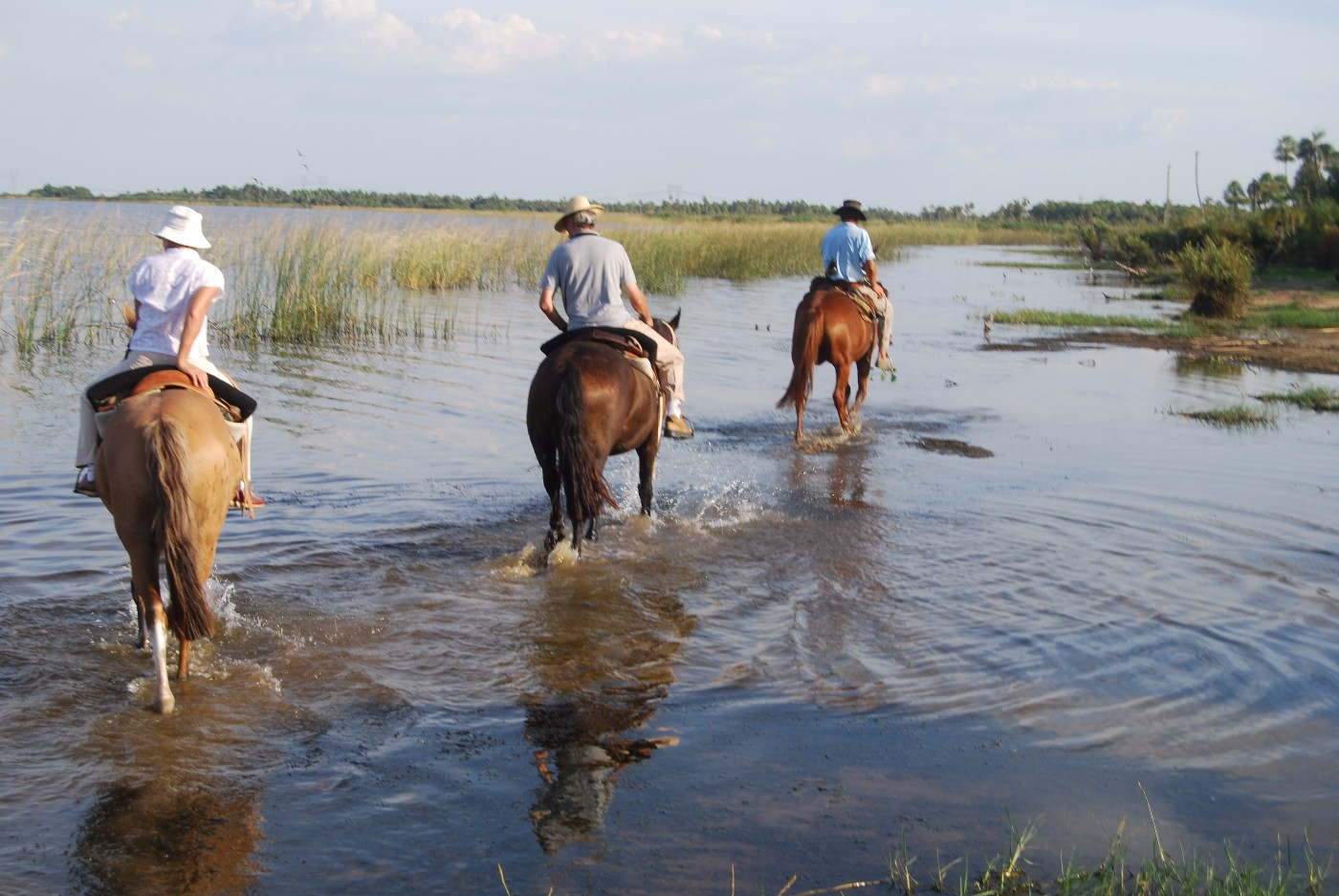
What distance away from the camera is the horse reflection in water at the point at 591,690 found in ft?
13.8

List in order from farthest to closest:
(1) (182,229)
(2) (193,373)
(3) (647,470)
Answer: (3) (647,470) → (1) (182,229) → (2) (193,373)

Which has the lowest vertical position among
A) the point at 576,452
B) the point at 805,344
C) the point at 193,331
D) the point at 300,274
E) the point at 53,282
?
the point at 576,452

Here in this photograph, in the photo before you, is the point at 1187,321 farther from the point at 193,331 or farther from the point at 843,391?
the point at 193,331

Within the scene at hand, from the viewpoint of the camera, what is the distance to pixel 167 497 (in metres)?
4.66

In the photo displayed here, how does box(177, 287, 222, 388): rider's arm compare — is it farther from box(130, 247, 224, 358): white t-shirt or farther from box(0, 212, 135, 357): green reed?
box(0, 212, 135, 357): green reed

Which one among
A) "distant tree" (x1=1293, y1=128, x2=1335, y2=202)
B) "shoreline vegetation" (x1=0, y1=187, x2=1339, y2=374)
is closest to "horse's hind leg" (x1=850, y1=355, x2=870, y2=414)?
"shoreline vegetation" (x1=0, y1=187, x2=1339, y2=374)

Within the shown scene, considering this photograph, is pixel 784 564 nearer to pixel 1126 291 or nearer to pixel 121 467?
pixel 121 467

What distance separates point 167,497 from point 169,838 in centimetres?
140

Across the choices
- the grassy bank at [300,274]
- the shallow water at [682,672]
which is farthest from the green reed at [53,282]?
the shallow water at [682,672]

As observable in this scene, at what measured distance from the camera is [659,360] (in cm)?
814

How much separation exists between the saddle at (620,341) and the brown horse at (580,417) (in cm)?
3

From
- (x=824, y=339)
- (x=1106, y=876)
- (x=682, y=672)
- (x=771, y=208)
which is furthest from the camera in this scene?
(x=771, y=208)

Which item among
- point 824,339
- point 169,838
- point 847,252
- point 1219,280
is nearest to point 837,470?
point 824,339

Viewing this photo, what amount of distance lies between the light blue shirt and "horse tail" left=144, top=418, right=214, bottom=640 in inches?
336
